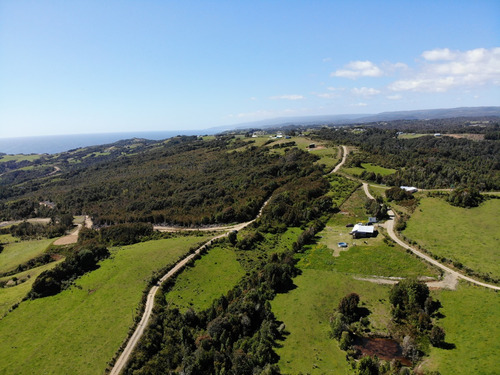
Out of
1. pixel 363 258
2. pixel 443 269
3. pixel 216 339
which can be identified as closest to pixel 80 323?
pixel 216 339

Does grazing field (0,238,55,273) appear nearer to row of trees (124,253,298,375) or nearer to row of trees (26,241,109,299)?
row of trees (26,241,109,299)

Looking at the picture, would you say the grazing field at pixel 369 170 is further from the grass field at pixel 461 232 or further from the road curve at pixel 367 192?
the grass field at pixel 461 232

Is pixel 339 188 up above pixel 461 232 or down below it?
above

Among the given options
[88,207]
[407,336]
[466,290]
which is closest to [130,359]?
[407,336]

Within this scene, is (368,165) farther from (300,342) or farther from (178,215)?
(300,342)

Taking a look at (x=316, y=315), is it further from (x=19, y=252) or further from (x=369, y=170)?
(x=369, y=170)

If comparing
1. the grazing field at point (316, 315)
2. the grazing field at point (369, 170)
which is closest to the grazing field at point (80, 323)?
the grazing field at point (316, 315)

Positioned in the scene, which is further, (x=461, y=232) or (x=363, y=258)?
(x=461, y=232)
